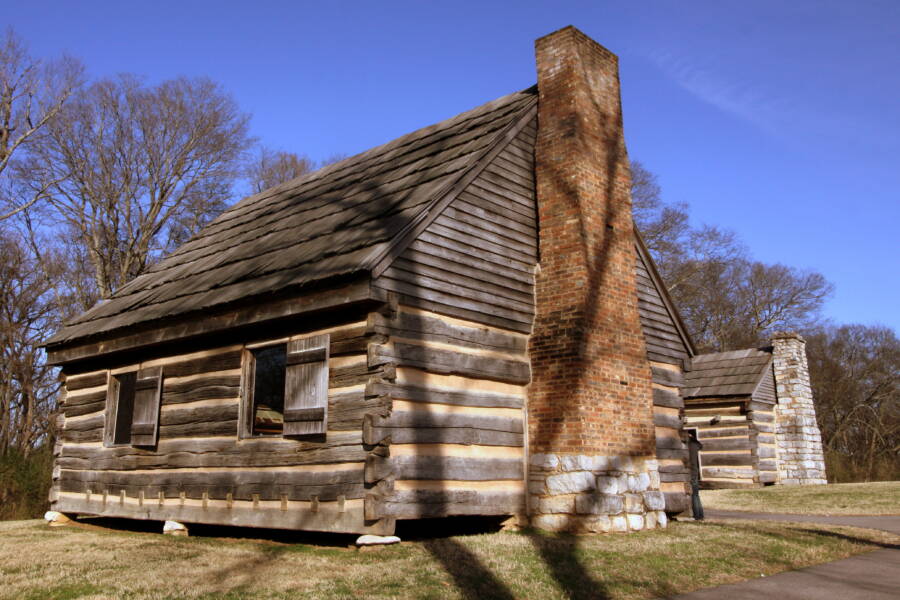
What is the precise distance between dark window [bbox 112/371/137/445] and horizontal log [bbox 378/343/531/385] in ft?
21.0

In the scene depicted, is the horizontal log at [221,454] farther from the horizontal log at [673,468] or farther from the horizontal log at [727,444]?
the horizontal log at [727,444]

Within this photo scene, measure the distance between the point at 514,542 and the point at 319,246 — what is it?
4.79m

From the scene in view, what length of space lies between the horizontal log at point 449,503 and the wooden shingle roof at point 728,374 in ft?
47.5

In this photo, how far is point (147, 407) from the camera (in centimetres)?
1217

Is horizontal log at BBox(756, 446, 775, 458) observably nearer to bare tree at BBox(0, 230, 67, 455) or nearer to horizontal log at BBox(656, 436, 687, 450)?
horizontal log at BBox(656, 436, 687, 450)

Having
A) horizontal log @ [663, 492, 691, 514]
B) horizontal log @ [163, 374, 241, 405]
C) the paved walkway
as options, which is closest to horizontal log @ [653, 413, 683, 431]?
horizontal log @ [663, 492, 691, 514]

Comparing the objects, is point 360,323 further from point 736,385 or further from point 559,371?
point 736,385

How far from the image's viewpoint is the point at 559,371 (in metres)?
10.5

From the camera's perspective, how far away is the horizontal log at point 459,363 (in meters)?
9.23

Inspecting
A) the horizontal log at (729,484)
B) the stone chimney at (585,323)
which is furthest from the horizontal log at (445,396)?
the horizontal log at (729,484)

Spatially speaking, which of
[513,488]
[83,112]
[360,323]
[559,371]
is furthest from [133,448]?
[83,112]

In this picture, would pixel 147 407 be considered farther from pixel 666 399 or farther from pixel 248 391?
pixel 666 399

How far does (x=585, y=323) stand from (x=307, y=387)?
3955mm

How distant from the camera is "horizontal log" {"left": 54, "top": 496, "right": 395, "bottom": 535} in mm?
8695
